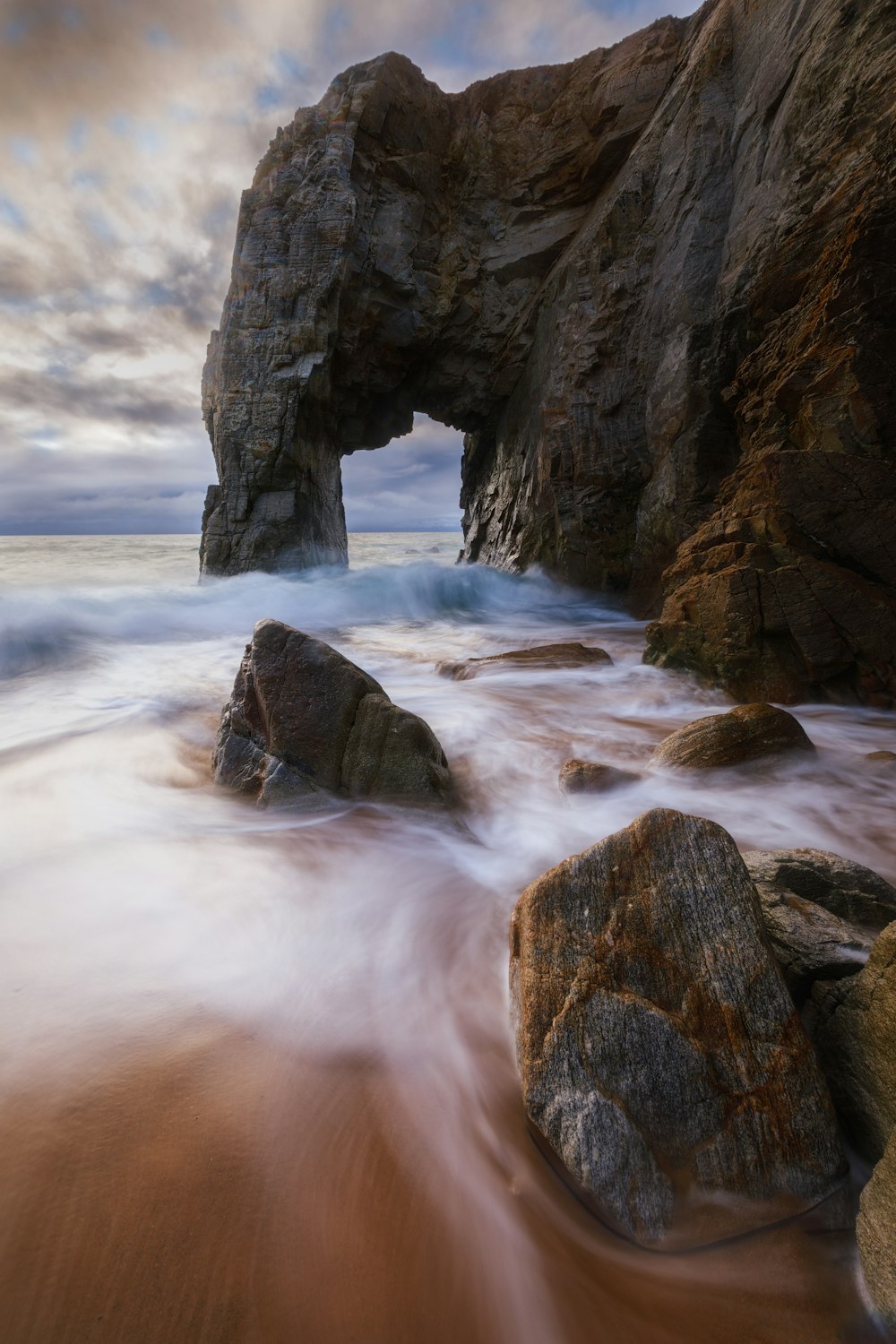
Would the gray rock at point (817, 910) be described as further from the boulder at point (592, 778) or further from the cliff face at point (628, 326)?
the cliff face at point (628, 326)

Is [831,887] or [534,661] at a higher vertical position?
[831,887]

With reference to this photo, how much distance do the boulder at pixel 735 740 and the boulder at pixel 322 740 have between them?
1543 millimetres

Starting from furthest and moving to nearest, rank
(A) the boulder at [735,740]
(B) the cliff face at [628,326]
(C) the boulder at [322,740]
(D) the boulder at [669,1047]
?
(B) the cliff face at [628,326]
(A) the boulder at [735,740]
(C) the boulder at [322,740]
(D) the boulder at [669,1047]

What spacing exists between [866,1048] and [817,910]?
494 mm

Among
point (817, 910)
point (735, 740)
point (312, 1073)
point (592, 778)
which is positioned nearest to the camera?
point (312, 1073)

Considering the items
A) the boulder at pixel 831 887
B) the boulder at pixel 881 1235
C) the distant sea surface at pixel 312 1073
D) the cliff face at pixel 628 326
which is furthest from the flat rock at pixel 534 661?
the boulder at pixel 881 1235

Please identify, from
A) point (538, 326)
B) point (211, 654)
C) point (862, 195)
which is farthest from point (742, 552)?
point (538, 326)

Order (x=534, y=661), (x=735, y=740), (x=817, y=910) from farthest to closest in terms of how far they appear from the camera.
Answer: (x=534, y=661)
(x=735, y=740)
(x=817, y=910)

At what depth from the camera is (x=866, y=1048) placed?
1.31 metres

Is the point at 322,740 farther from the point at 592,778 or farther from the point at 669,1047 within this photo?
the point at 669,1047

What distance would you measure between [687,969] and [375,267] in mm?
17971

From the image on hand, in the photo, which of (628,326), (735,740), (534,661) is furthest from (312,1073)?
(628,326)

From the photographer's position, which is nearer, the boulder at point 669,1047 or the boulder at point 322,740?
the boulder at point 669,1047

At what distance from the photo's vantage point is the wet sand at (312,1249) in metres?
1.06
